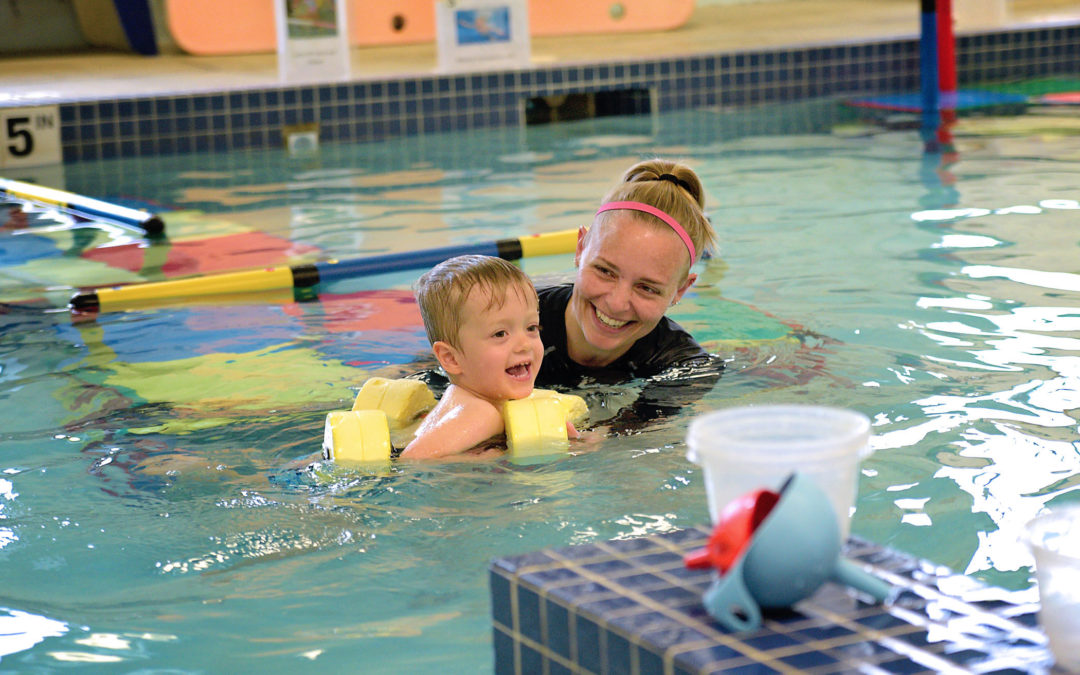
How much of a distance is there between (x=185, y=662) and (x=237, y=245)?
152 inches

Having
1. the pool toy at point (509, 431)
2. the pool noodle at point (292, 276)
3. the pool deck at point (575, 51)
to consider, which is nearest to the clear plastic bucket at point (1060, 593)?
the pool toy at point (509, 431)

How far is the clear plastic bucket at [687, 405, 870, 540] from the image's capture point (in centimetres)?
128

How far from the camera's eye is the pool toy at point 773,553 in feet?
3.97

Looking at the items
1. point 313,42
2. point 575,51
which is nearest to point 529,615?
point 313,42

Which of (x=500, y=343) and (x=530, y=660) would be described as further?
(x=500, y=343)

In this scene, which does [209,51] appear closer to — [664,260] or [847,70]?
[847,70]

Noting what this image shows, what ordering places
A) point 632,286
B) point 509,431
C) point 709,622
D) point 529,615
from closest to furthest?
point 709,622
point 529,615
point 509,431
point 632,286

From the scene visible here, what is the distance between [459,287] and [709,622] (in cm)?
153

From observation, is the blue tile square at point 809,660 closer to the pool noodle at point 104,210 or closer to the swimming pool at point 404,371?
the swimming pool at point 404,371

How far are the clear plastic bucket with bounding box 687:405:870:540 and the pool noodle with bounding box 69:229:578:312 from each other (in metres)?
3.27

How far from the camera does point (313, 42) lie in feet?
28.8

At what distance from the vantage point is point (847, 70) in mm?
10000

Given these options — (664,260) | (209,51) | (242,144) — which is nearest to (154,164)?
(242,144)

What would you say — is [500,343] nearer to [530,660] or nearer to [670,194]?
[670,194]
